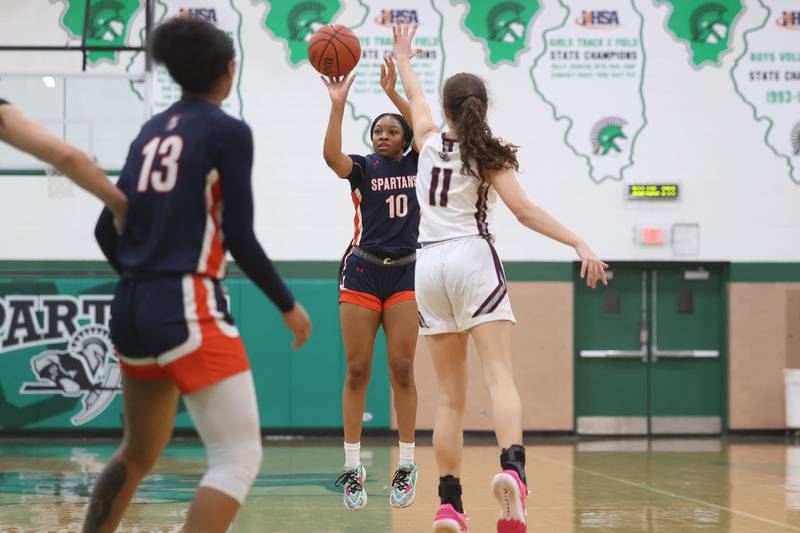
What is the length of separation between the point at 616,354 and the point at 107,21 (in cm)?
713

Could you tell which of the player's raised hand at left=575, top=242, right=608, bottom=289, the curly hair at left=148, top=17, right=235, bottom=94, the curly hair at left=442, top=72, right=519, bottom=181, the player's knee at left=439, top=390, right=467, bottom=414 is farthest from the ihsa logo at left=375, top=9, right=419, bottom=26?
the curly hair at left=148, top=17, right=235, bottom=94

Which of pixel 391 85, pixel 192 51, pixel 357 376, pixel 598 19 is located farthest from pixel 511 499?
pixel 598 19

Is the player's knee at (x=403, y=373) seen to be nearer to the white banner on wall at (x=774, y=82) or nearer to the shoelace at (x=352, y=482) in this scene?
the shoelace at (x=352, y=482)

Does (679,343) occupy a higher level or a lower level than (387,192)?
lower

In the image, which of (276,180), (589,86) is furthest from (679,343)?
(276,180)

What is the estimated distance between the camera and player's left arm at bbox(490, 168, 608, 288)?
3994 millimetres

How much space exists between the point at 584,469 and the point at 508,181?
4.61m

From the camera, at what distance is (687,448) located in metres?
10.5

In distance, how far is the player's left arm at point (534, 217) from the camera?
13.1 feet

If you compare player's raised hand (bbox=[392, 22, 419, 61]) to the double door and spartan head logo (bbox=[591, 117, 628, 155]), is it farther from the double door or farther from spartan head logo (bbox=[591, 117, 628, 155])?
the double door

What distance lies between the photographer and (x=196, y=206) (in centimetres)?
292

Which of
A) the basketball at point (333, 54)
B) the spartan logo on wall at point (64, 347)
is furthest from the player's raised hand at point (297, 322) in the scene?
the spartan logo on wall at point (64, 347)

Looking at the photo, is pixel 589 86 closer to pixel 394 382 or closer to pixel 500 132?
pixel 500 132

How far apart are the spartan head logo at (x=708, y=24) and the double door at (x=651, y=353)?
9.03 feet
